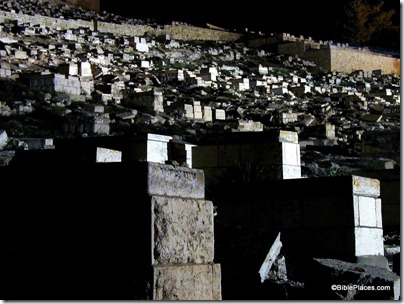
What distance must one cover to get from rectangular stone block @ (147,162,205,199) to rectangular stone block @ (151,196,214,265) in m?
0.04

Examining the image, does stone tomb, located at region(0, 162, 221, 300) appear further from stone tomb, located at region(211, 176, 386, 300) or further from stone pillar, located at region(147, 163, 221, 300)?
stone tomb, located at region(211, 176, 386, 300)

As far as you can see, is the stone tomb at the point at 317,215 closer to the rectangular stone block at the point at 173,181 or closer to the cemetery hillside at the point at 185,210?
the cemetery hillside at the point at 185,210

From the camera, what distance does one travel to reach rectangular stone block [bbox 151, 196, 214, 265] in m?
4.04

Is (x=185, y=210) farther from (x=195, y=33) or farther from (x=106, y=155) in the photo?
(x=195, y=33)

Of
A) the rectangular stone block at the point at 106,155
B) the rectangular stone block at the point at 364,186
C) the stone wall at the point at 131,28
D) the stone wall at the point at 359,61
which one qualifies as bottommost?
the rectangular stone block at the point at 364,186

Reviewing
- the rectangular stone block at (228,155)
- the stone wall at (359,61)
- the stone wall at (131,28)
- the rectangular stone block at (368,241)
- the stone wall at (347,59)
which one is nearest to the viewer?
the rectangular stone block at (368,241)

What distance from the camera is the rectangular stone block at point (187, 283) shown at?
13.1 ft

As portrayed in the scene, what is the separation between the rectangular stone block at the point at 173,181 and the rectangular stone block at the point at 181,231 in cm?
4

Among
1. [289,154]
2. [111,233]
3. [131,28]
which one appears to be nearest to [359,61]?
[131,28]

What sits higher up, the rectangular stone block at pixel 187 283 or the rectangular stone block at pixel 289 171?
the rectangular stone block at pixel 289 171

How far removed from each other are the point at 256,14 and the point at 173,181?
5604 cm

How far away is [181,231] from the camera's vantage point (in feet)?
13.8

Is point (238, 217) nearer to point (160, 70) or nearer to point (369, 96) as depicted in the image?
point (160, 70)

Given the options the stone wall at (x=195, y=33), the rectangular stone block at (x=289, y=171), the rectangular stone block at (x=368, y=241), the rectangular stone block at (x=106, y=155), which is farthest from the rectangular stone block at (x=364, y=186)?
the stone wall at (x=195, y=33)
